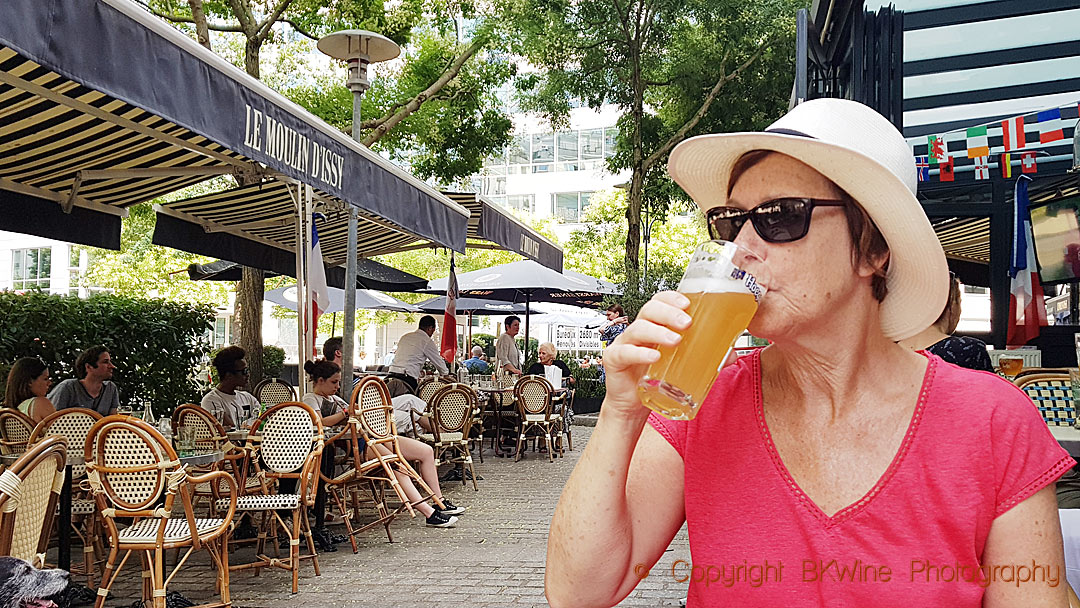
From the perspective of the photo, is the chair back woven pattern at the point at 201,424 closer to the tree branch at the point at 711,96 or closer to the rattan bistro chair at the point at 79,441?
the rattan bistro chair at the point at 79,441

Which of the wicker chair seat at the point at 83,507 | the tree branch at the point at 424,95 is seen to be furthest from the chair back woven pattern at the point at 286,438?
the tree branch at the point at 424,95

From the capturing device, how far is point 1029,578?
4.34 feet

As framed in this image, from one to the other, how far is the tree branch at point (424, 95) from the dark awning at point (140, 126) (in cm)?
608

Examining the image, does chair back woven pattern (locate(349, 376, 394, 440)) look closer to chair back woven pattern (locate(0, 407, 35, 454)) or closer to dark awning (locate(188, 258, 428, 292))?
chair back woven pattern (locate(0, 407, 35, 454))

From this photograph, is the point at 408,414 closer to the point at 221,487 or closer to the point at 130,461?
the point at 221,487

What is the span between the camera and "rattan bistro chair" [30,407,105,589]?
5570 millimetres

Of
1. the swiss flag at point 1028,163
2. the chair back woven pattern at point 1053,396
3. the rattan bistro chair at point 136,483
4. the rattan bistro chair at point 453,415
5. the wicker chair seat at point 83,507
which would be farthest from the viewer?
the rattan bistro chair at point 453,415

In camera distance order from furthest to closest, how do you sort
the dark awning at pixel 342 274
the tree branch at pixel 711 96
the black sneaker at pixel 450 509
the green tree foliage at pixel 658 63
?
the tree branch at pixel 711 96 < the green tree foliage at pixel 658 63 < the dark awning at pixel 342 274 < the black sneaker at pixel 450 509

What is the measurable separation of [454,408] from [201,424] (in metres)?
3.73

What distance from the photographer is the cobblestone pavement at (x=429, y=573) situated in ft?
18.0

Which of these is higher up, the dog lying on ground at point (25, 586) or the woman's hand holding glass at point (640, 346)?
the woman's hand holding glass at point (640, 346)

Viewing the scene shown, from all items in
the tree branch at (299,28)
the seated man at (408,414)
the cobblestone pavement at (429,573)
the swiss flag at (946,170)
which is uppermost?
the tree branch at (299,28)

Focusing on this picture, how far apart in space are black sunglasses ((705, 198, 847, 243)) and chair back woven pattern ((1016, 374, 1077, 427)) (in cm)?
418

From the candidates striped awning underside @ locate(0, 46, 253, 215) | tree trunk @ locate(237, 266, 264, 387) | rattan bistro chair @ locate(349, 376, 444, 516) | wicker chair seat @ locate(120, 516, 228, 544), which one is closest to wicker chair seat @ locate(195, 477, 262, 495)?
rattan bistro chair @ locate(349, 376, 444, 516)
